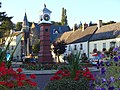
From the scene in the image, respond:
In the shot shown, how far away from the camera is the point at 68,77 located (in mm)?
8375

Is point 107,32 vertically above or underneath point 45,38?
above

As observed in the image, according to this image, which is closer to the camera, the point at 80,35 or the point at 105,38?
the point at 105,38

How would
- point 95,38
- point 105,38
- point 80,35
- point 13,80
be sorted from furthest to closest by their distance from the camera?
point 80,35, point 95,38, point 105,38, point 13,80

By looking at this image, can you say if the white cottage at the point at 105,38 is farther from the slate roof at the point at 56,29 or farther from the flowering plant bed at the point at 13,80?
the flowering plant bed at the point at 13,80

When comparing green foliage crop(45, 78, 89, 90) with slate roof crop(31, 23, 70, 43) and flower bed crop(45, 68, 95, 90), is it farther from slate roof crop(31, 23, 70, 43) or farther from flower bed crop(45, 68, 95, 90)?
slate roof crop(31, 23, 70, 43)

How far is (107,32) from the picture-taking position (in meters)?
61.9

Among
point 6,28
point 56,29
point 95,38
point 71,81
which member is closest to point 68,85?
point 71,81

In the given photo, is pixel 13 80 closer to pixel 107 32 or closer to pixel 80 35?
pixel 107 32

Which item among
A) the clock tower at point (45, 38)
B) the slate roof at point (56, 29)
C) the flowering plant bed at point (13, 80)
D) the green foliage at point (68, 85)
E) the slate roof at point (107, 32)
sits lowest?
the green foliage at point (68, 85)

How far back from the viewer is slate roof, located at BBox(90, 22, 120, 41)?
195ft

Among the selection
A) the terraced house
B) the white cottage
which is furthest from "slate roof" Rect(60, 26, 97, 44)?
the white cottage

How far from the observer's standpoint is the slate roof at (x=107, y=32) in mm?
59375

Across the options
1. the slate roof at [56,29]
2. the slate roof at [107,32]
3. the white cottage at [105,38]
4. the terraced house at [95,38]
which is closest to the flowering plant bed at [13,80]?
the terraced house at [95,38]

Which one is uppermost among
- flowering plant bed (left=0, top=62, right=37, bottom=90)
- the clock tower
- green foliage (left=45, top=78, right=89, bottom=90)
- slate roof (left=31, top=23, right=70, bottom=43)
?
slate roof (left=31, top=23, right=70, bottom=43)
